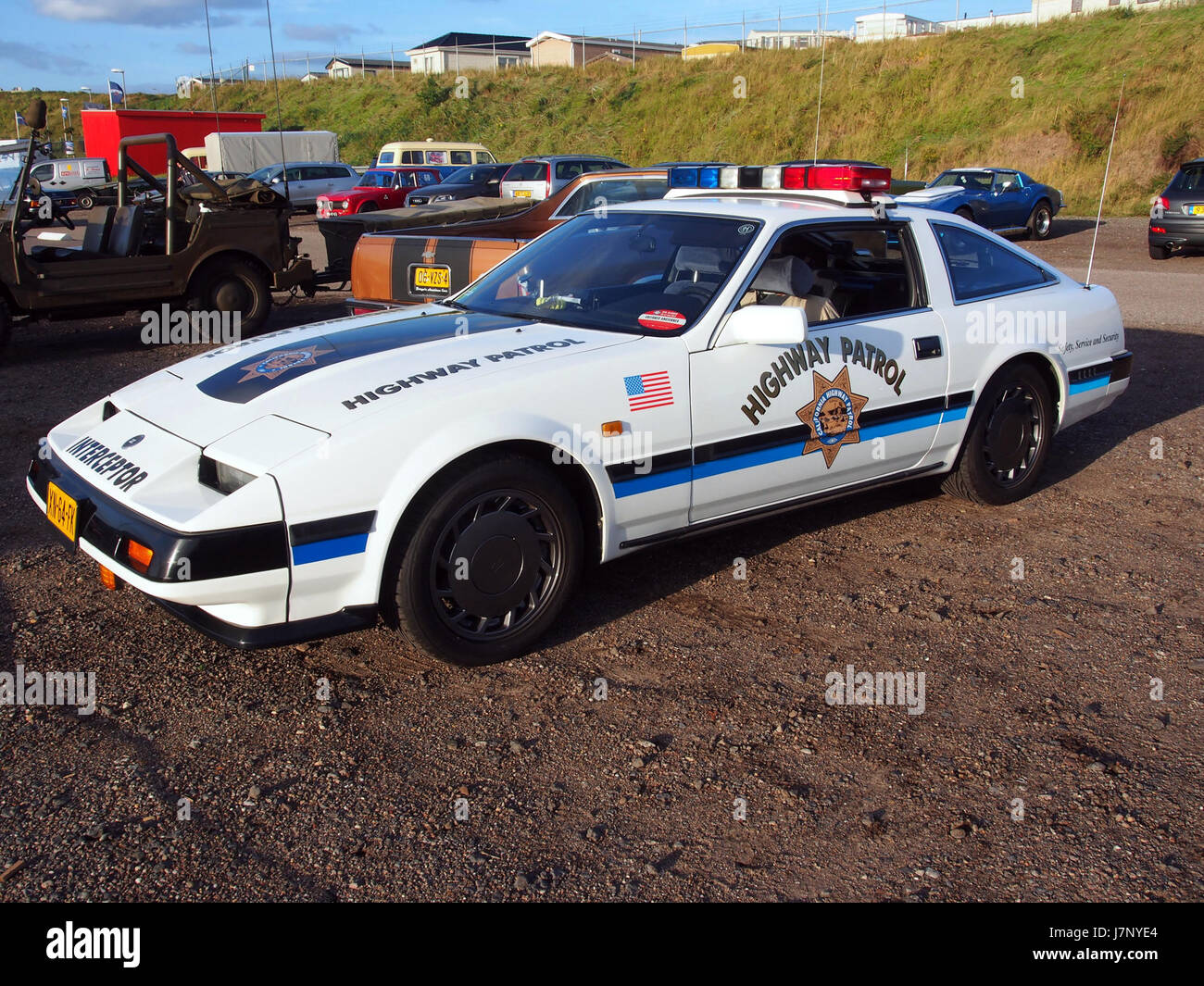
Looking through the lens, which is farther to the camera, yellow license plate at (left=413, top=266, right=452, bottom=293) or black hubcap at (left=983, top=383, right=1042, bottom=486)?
yellow license plate at (left=413, top=266, right=452, bottom=293)

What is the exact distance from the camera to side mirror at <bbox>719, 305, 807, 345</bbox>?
367cm

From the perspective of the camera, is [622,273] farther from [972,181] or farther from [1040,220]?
[1040,220]

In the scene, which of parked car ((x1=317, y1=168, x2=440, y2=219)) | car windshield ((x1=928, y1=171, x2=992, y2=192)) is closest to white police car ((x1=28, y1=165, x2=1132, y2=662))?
car windshield ((x1=928, y1=171, x2=992, y2=192))

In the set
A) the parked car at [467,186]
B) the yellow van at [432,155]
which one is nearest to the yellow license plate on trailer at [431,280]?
the parked car at [467,186]

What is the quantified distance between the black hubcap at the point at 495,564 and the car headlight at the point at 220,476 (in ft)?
2.10

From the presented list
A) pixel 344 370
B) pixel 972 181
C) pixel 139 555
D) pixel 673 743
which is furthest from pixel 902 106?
pixel 139 555

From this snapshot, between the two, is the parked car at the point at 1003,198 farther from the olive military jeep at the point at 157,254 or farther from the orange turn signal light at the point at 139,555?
the orange turn signal light at the point at 139,555

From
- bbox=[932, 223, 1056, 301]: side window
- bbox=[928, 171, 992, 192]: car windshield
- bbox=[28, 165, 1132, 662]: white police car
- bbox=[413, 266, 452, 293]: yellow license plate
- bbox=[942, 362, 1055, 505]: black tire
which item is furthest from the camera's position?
bbox=[928, 171, 992, 192]: car windshield

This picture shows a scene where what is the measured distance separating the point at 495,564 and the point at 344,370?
86 cm

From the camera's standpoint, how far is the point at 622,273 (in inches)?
171

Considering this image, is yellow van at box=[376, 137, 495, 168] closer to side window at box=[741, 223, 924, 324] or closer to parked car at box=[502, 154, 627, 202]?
parked car at box=[502, 154, 627, 202]

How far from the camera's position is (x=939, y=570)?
14.6 feet

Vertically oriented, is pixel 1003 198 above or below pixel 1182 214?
above
